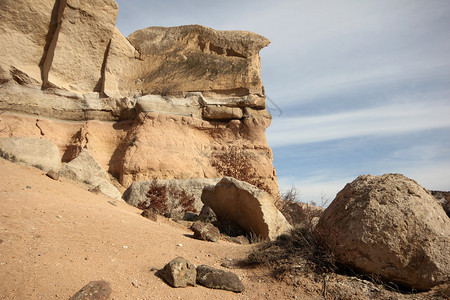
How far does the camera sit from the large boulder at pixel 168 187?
8086 mm

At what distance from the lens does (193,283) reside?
3246 millimetres

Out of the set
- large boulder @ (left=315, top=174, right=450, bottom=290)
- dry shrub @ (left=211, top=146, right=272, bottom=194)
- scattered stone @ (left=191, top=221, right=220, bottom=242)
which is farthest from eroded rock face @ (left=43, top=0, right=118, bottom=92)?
large boulder @ (left=315, top=174, right=450, bottom=290)

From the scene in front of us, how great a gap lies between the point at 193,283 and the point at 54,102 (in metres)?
10.1

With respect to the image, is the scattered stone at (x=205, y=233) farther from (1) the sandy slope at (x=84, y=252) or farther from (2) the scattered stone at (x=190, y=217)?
(2) the scattered stone at (x=190, y=217)

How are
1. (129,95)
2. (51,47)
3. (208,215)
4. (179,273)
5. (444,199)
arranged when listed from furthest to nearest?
(129,95)
(51,47)
(444,199)
(208,215)
(179,273)

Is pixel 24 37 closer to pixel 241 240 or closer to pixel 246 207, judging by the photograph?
pixel 246 207

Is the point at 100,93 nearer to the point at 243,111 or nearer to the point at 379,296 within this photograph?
the point at 243,111

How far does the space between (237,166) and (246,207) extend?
4.91 metres

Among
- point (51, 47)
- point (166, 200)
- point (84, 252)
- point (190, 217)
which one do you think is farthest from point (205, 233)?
point (51, 47)

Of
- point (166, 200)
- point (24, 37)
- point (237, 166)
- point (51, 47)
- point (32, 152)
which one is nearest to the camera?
point (32, 152)

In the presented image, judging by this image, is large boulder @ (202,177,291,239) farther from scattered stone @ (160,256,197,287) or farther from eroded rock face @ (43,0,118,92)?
eroded rock face @ (43,0,118,92)

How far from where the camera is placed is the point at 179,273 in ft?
10.5

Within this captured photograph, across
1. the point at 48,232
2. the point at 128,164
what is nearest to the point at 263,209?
the point at 48,232

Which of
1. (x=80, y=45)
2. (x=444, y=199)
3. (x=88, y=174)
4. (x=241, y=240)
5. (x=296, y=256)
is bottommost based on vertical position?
(x=241, y=240)
